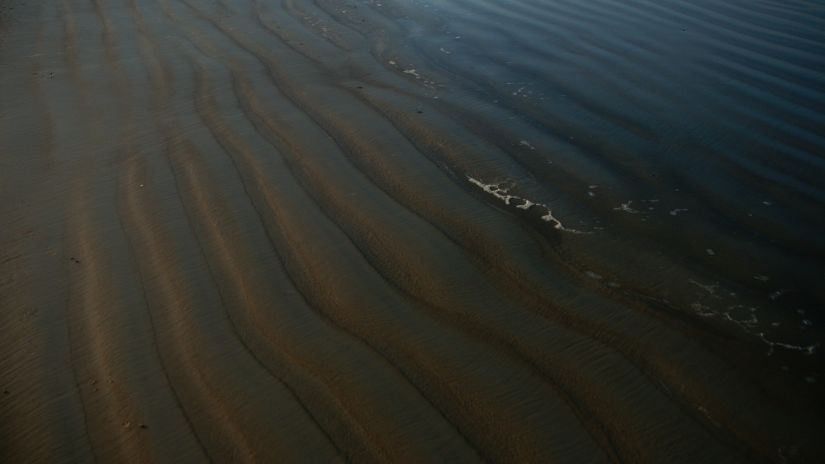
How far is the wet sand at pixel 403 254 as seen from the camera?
2.14m

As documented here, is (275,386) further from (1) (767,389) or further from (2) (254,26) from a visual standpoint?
(2) (254,26)

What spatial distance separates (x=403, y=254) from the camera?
290 cm

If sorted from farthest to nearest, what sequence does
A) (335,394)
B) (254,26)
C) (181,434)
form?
(254,26) → (335,394) → (181,434)

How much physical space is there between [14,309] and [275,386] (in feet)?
3.90

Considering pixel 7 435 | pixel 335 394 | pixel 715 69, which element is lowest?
pixel 7 435

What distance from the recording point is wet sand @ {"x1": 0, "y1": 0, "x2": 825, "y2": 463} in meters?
2.14

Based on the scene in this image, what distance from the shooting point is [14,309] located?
253 centimetres

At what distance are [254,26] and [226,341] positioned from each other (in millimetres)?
4054

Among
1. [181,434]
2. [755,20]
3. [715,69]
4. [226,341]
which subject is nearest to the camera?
[181,434]

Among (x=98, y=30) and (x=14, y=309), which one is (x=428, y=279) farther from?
(x=98, y=30)

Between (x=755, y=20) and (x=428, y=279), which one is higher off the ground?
(x=755, y=20)

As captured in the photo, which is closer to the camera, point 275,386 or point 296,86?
point 275,386

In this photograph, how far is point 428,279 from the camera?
276 cm

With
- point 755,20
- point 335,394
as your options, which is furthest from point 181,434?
point 755,20
